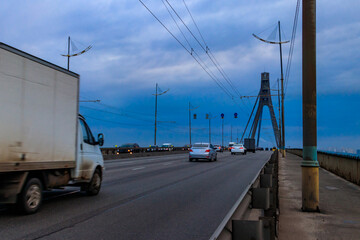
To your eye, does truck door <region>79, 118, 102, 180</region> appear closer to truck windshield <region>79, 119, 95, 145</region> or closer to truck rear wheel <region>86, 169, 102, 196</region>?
truck windshield <region>79, 119, 95, 145</region>

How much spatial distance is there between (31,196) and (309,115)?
250 inches

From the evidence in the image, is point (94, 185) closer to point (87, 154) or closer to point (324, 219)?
point (87, 154)

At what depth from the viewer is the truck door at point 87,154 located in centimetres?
955

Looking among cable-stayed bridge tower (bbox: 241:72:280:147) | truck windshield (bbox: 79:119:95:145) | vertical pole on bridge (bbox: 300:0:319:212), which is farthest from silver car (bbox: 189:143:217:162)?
cable-stayed bridge tower (bbox: 241:72:280:147)

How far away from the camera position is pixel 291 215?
25.5ft

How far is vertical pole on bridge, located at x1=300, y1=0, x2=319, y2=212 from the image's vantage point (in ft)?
26.2

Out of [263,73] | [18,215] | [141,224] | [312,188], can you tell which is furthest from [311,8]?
[263,73]

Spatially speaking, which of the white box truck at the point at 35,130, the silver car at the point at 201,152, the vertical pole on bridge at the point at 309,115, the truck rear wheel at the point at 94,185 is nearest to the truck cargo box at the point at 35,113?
the white box truck at the point at 35,130

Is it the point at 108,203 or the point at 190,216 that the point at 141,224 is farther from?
the point at 108,203

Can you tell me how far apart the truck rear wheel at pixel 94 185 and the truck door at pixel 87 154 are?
0.26m

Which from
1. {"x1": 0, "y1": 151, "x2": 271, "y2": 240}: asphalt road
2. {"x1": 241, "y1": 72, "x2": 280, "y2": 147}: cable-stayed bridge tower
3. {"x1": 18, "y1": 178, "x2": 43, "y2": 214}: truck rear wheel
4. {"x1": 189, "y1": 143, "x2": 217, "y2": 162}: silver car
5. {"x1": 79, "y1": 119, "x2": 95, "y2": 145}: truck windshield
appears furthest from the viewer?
{"x1": 241, "y1": 72, "x2": 280, "y2": 147}: cable-stayed bridge tower

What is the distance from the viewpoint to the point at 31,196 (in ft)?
24.5

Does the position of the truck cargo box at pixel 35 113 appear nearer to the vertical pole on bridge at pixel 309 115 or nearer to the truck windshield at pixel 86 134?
the truck windshield at pixel 86 134

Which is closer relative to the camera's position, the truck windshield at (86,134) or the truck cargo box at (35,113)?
the truck cargo box at (35,113)
